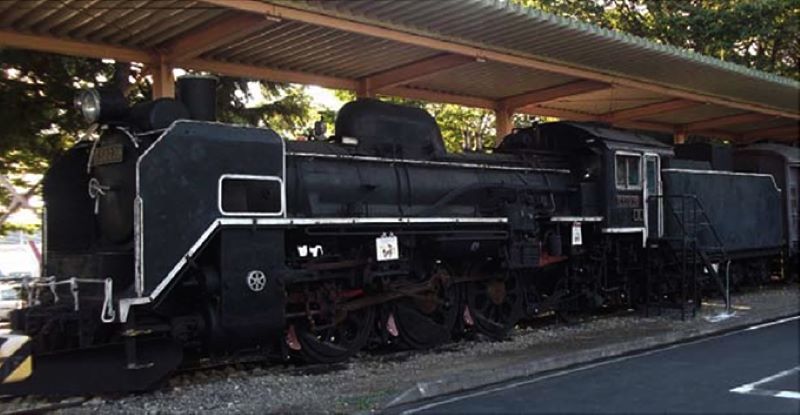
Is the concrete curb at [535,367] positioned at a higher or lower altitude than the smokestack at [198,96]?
lower

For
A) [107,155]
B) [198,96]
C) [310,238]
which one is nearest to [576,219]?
[310,238]

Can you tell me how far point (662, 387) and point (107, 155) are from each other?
19.2ft

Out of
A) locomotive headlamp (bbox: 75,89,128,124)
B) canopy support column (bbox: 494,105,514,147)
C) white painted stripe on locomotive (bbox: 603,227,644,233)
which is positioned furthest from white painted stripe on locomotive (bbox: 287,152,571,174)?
canopy support column (bbox: 494,105,514,147)

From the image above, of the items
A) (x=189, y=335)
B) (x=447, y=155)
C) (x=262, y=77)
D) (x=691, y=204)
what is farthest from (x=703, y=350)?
(x=262, y=77)

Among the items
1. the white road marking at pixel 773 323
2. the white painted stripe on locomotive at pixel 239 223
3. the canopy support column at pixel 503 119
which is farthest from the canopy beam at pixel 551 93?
the white painted stripe on locomotive at pixel 239 223

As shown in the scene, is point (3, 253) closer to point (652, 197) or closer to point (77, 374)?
point (77, 374)

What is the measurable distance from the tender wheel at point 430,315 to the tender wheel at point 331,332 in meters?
0.54

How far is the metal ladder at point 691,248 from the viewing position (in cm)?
1272

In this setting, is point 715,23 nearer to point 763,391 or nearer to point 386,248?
point 386,248

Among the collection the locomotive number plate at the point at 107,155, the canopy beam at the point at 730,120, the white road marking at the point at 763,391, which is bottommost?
the white road marking at the point at 763,391

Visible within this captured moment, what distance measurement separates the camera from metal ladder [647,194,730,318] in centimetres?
1272

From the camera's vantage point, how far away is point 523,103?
47.1ft

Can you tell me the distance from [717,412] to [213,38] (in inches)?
253

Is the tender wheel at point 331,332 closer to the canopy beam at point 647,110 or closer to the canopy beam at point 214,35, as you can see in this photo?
the canopy beam at point 214,35
